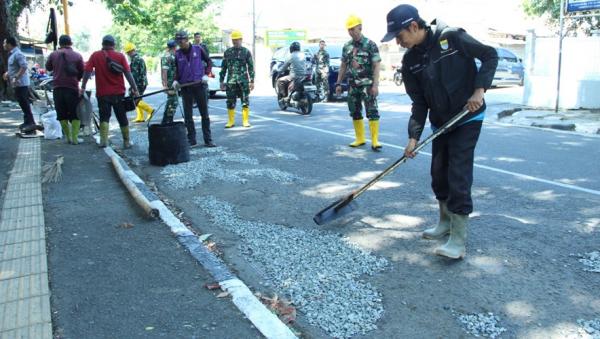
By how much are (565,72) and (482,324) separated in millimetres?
13188

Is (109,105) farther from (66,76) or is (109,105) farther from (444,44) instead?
(444,44)

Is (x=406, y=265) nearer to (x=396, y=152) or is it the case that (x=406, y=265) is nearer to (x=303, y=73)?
(x=396, y=152)

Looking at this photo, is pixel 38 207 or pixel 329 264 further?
pixel 38 207

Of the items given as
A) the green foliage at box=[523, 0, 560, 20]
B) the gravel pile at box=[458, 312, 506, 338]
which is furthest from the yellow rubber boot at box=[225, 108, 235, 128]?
the green foliage at box=[523, 0, 560, 20]

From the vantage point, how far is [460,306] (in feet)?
10.8

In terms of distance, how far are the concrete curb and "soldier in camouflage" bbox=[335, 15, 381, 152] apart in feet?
12.1

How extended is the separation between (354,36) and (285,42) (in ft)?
115

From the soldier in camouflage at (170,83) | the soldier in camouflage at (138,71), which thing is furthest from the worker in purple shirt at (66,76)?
the soldier in camouflage at (138,71)

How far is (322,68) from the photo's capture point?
17.3m

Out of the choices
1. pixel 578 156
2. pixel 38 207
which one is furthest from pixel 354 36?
pixel 38 207

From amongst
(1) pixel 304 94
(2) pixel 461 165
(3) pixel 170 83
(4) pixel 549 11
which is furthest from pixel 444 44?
(4) pixel 549 11

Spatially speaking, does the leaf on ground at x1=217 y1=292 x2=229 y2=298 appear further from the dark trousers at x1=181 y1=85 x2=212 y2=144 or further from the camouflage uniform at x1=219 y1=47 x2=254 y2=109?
the camouflage uniform at x1=219 y1=47 x2=254 y2=109

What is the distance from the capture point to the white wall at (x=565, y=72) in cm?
1395

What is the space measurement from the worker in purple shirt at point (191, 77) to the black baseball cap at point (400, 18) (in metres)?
5.69
